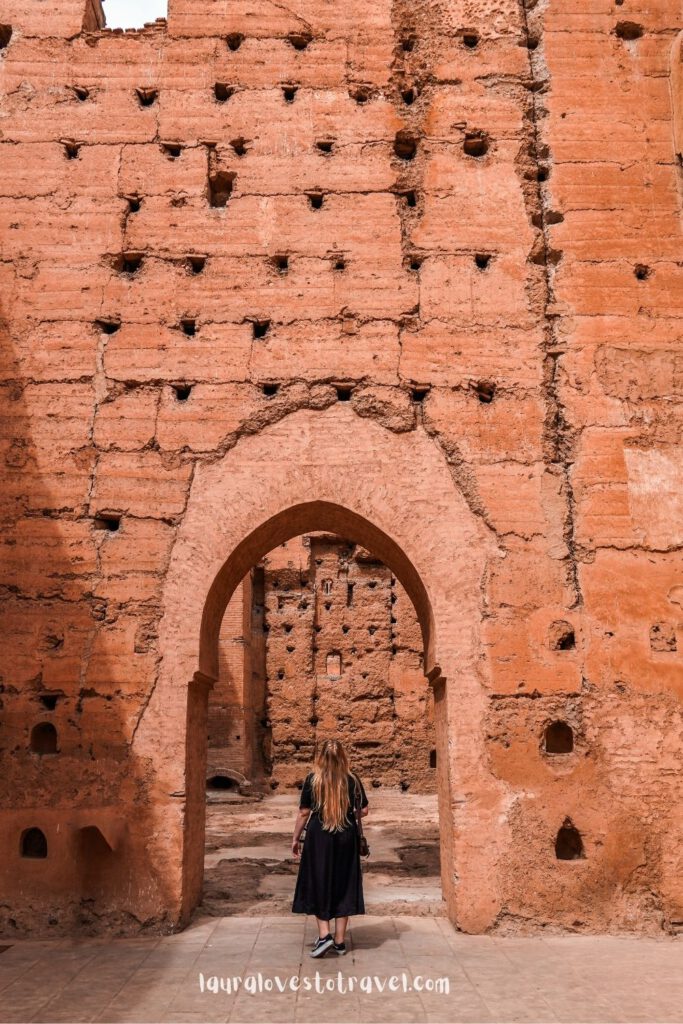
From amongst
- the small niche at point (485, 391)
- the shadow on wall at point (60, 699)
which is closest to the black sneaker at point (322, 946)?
the shadow on wall at point (60, 699)

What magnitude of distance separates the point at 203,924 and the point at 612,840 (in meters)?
2.81

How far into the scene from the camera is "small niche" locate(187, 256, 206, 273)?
6.81 m

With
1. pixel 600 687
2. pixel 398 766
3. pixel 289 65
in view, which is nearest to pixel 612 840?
pixel 600 687

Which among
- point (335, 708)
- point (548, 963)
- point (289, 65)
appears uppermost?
point (289, 65)

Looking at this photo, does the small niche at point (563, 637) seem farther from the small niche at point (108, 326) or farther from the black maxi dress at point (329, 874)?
the small niche at point (108, 326)

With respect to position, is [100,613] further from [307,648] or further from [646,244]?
[307,648]

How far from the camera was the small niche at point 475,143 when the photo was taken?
23.2 feet

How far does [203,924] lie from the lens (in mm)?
5805

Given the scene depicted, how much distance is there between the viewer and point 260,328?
6.73 metres

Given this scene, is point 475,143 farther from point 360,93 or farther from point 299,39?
point 299,39

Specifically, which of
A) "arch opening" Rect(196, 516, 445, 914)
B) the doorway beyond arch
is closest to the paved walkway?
the doorway beyond arch

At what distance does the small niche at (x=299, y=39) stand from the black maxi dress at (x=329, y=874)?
20.0 feet

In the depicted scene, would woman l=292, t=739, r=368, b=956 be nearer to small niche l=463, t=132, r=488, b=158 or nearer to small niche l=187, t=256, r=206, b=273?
small niche l=187, t=256, r=206, b=273

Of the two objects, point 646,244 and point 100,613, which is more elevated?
point 646,244
